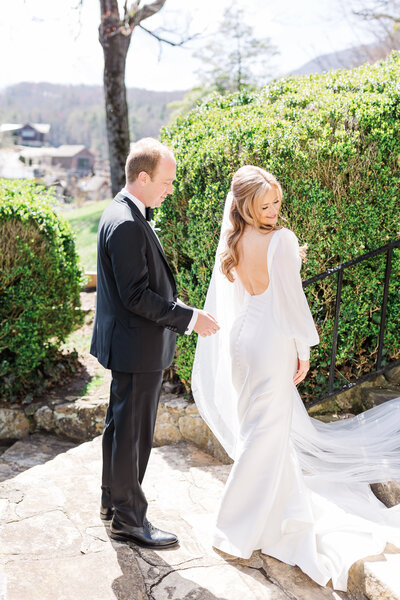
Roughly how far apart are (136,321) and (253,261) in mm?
705

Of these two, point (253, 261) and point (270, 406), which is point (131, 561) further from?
point (253, 261)

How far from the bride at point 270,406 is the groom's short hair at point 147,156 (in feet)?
1.42

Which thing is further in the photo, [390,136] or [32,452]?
[32,452]

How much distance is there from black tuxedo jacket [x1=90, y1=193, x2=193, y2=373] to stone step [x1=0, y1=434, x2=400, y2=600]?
3.31 ft

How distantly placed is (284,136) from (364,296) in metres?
1.34

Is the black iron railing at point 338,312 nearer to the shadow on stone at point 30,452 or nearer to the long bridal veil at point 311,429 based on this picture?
the long bridal veil at point 311,429

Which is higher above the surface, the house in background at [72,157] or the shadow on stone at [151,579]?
the house in background at [72,157]

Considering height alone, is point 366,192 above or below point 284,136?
below

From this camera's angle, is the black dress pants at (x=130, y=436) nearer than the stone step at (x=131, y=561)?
No

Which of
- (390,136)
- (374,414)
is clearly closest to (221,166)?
(390,136)

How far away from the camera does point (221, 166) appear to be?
14.1ft

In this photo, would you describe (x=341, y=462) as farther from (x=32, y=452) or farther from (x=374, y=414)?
(x=32, y=452)

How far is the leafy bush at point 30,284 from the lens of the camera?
575 cm

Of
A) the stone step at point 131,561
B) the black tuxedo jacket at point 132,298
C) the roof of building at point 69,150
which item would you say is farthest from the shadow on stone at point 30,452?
the roof of building at point 69,150
